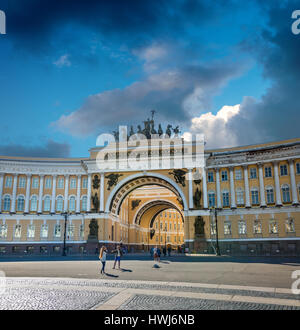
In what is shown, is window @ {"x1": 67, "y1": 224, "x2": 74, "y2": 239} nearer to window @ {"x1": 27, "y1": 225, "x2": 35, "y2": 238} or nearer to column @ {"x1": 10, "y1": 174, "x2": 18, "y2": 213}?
window @ {"x1": 27, "y1": 225, "x2": 35, "y2": 238}

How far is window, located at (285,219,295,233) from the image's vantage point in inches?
1829

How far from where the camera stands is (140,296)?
12422mm

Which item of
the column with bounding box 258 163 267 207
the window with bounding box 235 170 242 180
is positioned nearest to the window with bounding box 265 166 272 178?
the column with bounding box 258 163 267 207

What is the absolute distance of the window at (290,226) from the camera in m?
46.5

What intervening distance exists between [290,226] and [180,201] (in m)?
17.1

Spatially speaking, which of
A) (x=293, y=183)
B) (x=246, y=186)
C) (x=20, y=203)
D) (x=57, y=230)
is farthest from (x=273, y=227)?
(x=20, y=203)

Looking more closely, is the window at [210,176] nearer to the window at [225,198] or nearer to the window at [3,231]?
the window at [225,198]

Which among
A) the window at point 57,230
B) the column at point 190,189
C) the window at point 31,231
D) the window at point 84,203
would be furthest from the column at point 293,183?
the window at point 31,231

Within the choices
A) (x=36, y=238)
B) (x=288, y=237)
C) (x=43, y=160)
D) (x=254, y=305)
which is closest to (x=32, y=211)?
(x=36, y=238)

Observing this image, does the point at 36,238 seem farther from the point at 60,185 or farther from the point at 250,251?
the point at 250,251

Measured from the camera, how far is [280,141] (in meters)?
49.1

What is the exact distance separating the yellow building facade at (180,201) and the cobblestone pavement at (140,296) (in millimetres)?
32279

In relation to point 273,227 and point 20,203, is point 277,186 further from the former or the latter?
point 20,203

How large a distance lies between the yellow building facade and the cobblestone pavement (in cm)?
3228
